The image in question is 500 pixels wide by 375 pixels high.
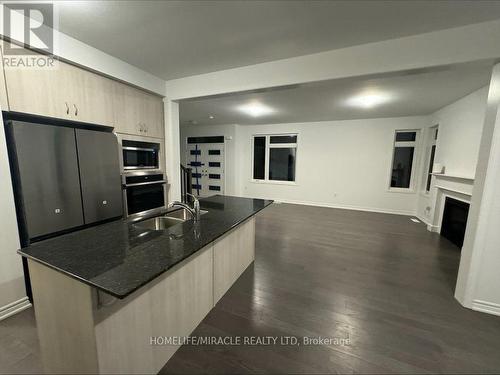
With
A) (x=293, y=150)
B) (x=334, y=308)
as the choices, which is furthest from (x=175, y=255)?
(x=293, y=150)

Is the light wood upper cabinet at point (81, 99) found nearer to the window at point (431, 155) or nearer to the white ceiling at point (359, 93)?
the white ceiling at point (359, 93)

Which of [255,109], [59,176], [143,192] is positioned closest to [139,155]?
[143,192]

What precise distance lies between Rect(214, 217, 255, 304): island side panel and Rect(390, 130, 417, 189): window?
486 centimetres

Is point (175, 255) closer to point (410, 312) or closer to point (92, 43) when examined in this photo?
point (410, 312)

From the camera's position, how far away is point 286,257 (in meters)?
2.97

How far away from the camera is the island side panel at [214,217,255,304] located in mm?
1907

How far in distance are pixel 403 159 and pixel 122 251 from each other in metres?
6.45

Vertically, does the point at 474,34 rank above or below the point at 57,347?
above

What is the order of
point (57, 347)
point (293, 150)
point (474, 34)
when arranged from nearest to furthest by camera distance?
point (57, 347) → point (474, 34) → point (293, 150)

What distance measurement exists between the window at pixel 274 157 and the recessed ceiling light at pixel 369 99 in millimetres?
2493

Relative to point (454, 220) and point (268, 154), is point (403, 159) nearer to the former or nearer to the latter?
point (454, 220)

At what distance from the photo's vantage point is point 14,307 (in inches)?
71.6

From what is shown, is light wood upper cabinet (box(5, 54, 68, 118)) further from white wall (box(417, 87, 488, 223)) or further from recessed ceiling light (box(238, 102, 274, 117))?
white wall (box(417, 87, 488, 223))

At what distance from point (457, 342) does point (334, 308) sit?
90cm
